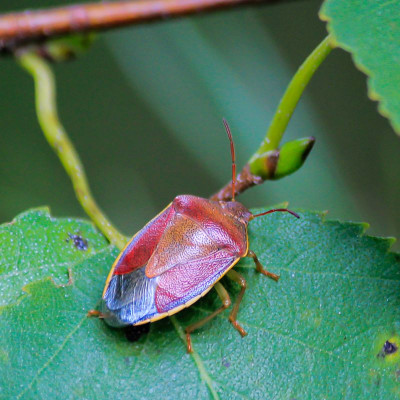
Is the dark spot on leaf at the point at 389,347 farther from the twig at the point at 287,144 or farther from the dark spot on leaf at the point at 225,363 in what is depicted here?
the twig at the point at 287,144

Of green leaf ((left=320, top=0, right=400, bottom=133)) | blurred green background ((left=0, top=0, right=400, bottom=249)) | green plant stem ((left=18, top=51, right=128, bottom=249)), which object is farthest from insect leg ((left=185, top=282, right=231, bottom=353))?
blurred green background ((left=0, top=0, right=400, bottom=249))

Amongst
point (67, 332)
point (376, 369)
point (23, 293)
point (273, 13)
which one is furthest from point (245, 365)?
point (273, 13)

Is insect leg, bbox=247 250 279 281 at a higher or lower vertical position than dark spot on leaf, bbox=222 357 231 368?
higher

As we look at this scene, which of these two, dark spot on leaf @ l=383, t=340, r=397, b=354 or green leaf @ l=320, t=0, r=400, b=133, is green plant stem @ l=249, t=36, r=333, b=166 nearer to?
green leaf @ l=320, t=0, r=400, b=133

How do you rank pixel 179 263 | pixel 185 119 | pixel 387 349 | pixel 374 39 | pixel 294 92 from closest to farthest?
1. pixel 374 39
2. pixel 387 349
3. pixel 294 92
4. pixel 179 263
5. pixel 185 119

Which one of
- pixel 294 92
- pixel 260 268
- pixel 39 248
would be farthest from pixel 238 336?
pixel 294 92

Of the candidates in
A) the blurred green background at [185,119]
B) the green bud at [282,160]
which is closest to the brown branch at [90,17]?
the green bud at [282,160]

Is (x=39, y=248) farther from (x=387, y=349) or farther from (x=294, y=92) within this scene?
(x=387, y=349)
